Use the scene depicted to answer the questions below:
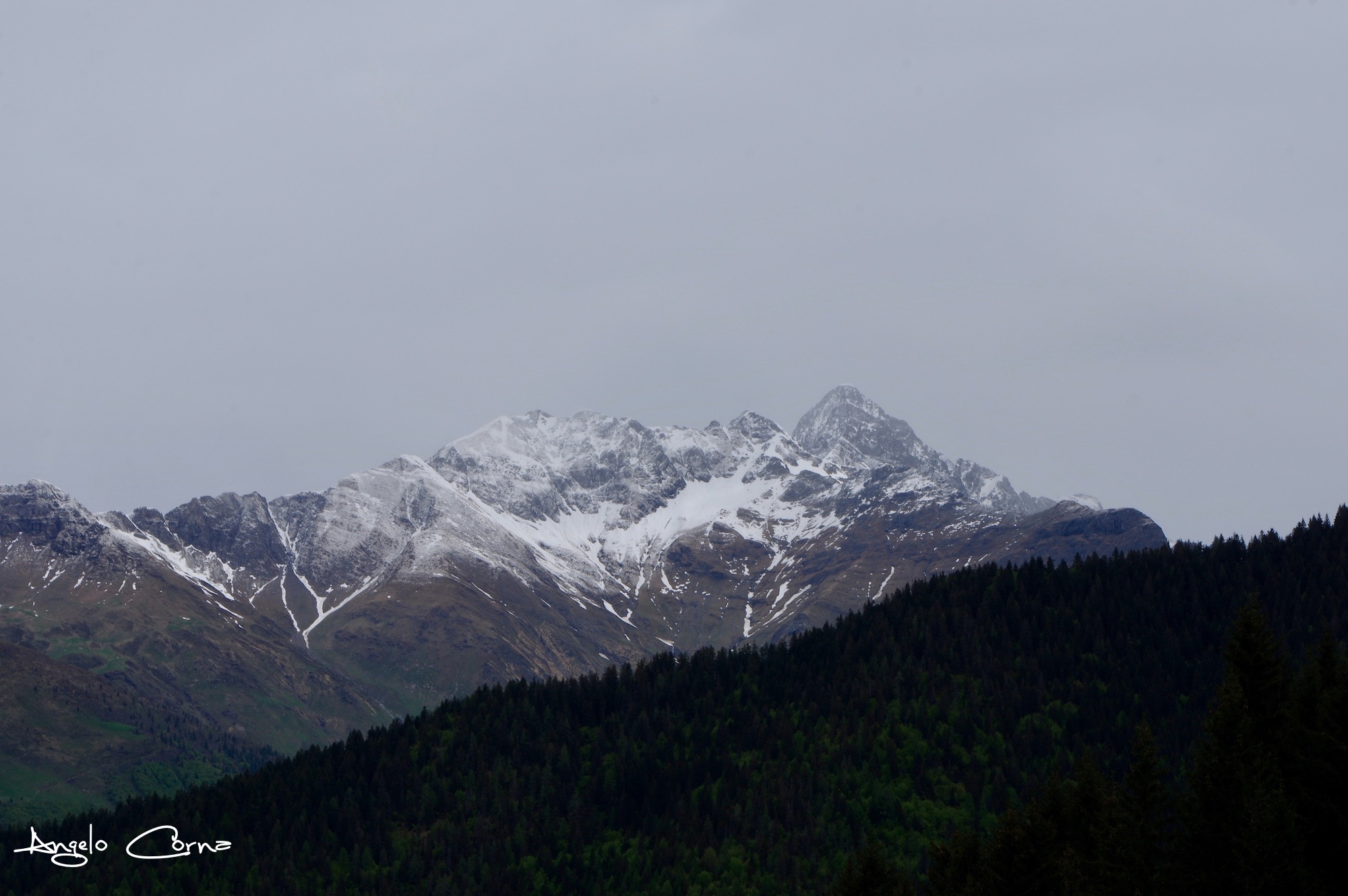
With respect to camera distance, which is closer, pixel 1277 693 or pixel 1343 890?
pixel 1343 890

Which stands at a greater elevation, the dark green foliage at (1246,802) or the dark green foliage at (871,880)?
the dark green foliage at (1246,802)

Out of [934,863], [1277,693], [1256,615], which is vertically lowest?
[934,863]

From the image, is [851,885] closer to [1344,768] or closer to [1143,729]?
[1143,729]

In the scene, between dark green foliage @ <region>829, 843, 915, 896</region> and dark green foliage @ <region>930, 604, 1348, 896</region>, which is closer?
dark green foliage @ <region>930, 604, 1348, 896</region>

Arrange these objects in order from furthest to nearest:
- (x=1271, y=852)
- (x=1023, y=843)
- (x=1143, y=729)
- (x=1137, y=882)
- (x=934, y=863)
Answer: (x=934, y=863) < (x=1023, y=843) < (x=1143, y=729) < (x=1137, y=882) < (x=1271, y=852)

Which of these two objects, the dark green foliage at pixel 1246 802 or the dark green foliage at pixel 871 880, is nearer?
the dark green foliage at pixel 1246 802

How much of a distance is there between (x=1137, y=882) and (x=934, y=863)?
2824 centimetres

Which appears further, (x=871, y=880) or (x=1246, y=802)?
(x=871, y=880)

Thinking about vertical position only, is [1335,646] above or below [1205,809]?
above

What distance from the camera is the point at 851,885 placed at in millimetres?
79938

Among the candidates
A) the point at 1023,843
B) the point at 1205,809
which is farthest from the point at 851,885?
the point at 1205,809

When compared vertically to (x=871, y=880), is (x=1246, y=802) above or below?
above

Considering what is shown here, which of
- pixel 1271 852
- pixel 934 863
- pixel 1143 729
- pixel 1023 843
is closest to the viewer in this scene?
pixel 1271 852

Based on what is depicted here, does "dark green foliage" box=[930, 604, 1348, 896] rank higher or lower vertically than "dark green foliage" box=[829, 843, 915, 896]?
higher
